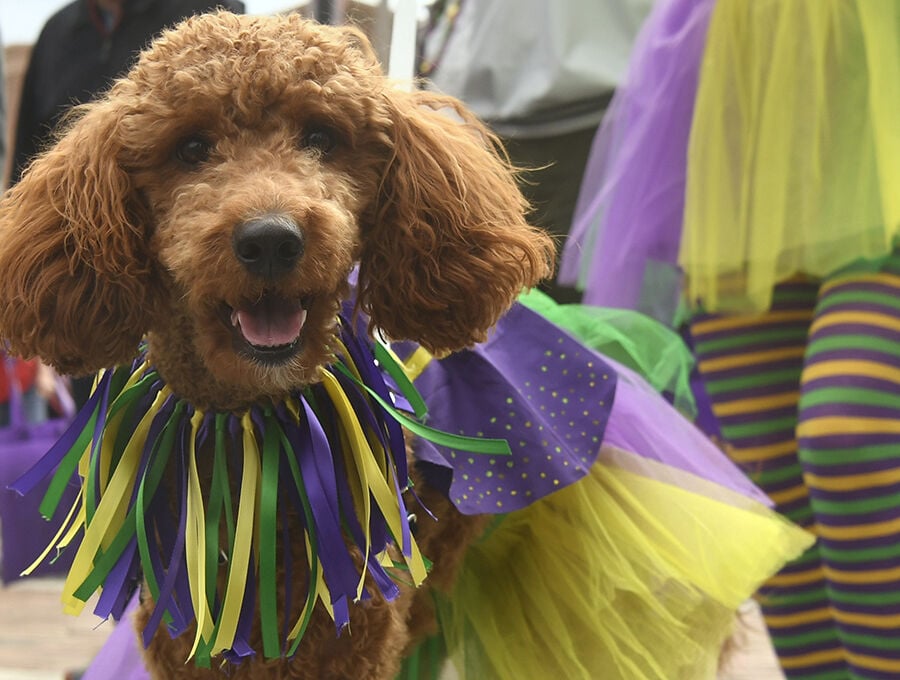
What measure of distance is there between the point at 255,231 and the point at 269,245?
0.07ft

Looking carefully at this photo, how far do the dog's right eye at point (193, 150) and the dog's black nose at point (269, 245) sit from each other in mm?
167

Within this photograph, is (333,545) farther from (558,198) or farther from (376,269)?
(558,198)

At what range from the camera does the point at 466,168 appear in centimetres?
Answer: 153

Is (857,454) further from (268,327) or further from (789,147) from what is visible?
(268,327)

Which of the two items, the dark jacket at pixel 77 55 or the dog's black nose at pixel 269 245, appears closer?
the dog's black nose at pixel 269 245

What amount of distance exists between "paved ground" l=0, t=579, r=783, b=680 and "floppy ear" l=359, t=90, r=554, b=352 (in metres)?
1.62

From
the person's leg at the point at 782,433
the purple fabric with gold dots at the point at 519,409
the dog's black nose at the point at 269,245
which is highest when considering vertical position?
the dog's black nose at the point at 269,245

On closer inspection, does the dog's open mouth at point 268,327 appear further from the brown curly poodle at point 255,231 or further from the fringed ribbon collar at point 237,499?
the fringed ribbon collar at point 237,499

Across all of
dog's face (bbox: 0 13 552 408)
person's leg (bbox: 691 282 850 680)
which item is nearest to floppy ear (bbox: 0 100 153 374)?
dog's face (bbox: 0 13 552 408)

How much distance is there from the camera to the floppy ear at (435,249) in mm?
1460

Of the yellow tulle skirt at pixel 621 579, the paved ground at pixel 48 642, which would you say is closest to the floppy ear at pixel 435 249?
the yellow tulle skirt at pixel 621 579

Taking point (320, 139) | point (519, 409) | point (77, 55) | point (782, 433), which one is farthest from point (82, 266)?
point (782, 433)

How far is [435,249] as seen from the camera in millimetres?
1469

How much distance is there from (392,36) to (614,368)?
669mm
